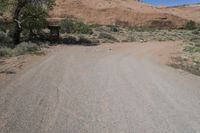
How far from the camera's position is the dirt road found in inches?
332

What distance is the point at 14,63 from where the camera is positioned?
56.4ft

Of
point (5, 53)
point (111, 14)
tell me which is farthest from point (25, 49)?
point (111, 14)

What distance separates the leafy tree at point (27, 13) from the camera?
86.7ft

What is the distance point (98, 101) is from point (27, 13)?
18.2 metres

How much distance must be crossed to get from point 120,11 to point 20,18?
43411 millimetres

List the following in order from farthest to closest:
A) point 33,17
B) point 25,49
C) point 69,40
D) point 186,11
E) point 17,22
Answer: point 186,11 < point 69,40 < point 33,17 < point 17,22 < point 25,49

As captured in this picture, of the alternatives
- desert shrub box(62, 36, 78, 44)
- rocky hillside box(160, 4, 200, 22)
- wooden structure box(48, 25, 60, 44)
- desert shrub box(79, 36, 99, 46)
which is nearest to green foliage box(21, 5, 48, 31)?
wooden structure box(48, 25, 60, 44)

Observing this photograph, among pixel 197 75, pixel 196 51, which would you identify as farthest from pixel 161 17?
pixel 197 75

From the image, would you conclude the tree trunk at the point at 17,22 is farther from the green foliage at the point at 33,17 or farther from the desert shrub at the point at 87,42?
the desert shrub at the point at 87,42

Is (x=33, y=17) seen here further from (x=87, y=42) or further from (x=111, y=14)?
(x=111, y=14)

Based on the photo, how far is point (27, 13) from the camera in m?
27.7

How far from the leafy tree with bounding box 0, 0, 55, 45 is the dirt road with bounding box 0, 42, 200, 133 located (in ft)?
35.1

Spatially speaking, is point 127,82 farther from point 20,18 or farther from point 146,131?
point 20,18

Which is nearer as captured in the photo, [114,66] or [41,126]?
[41,126]
